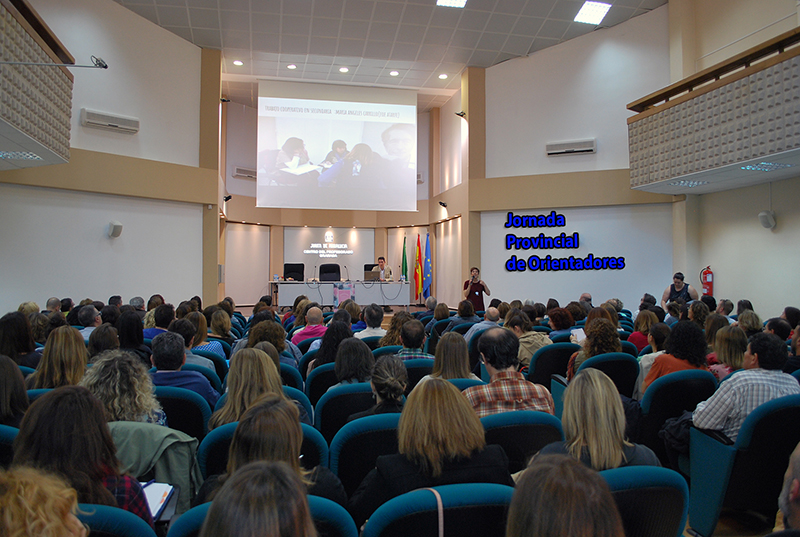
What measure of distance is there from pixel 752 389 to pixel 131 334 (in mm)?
3717

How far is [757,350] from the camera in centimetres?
261

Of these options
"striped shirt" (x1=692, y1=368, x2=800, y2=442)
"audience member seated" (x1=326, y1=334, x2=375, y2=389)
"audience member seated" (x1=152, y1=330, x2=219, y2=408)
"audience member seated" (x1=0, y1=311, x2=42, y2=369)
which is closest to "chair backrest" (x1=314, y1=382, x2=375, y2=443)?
"audience member seated" (x1=326, y1=334, x2=375, y2=389)

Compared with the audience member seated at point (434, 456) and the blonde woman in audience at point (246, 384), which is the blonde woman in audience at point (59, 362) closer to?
the blonde woman in audience at point (246, 384)

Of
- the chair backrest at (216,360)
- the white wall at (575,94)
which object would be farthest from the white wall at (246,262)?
the chair backrest at (216,360)

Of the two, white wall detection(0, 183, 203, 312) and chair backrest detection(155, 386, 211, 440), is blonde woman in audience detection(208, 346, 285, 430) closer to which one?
chair backrest detection(155, 386, 211, 440)

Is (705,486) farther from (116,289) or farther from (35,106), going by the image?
(116,289)

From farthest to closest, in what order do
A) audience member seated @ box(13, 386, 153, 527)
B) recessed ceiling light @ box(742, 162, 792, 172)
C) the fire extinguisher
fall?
1. the fire extinguisher
2. recessed ceiling light @ box(742, 162, 792, 172)
3. audience member seated @ box(13, 386, 153, 527)

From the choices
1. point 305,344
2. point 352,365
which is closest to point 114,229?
point 305,344

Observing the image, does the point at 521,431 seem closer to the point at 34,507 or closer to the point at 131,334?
the point at 34,507

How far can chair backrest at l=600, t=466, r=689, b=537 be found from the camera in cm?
148

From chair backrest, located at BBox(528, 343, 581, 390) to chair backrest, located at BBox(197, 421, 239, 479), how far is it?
266 cm

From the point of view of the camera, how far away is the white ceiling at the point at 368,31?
383 inches

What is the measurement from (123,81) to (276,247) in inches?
268

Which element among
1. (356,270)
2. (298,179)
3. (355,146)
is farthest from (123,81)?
(356,270)
